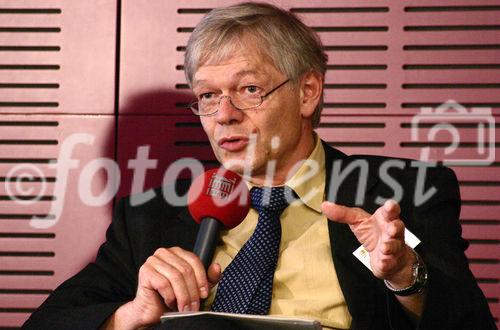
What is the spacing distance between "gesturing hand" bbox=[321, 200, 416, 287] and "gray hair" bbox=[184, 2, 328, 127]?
25.6 inches

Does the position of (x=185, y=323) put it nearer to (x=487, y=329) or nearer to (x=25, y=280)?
(x=487, y=329)

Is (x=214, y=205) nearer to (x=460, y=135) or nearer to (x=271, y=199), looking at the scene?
(x=271, y=199)

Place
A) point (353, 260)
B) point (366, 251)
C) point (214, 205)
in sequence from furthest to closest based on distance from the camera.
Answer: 1. point (353, 260)
2. point (366, 251)
3. point (214, 205)

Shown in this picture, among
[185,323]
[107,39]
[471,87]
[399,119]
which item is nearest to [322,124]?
[399,119]

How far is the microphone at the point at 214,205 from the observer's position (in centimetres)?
157

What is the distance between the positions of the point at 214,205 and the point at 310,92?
66cm

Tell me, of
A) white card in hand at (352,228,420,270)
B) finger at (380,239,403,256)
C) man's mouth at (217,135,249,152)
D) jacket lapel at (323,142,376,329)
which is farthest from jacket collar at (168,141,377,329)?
finger at (380,239,403,256)

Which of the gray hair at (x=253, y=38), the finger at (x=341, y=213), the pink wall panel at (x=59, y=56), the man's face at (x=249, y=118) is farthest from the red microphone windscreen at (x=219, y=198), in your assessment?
the pink wall panel at (x=59, y=56)

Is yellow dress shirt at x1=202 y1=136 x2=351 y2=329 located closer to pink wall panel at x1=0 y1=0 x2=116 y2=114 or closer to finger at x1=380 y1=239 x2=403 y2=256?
finger at x1=380 y1=239 x2=403 y2=256

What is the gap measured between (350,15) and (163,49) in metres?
0.56

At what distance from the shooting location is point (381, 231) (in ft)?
5.00

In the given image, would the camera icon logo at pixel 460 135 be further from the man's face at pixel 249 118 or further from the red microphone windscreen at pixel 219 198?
the red microphone windscreen at pixel 219 198

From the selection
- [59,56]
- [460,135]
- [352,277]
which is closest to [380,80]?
[460,135]

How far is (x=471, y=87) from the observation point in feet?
8.36
